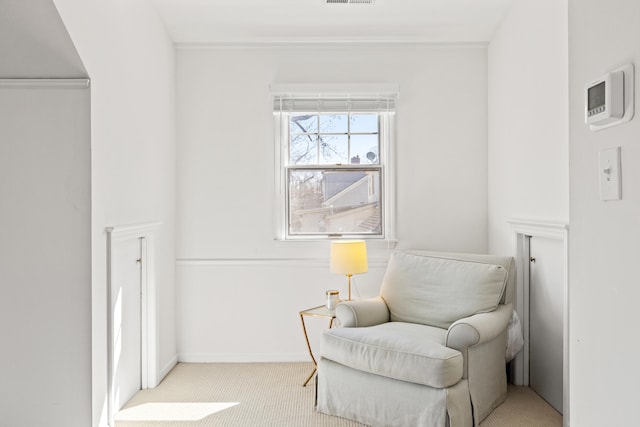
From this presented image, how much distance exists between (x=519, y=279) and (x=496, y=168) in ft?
2.96

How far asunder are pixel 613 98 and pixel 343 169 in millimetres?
3043

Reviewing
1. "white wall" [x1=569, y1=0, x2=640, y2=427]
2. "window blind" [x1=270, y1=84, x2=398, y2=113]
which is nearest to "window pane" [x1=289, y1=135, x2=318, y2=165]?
"window blind" [x1=270, y1=84, x2=398, y2=113]

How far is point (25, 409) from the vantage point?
2.48m

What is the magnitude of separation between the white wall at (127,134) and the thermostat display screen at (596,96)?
6.91 feet

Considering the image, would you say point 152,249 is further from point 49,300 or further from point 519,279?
point 519,279

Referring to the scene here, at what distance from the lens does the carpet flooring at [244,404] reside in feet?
9.49

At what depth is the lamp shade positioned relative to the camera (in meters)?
3.61

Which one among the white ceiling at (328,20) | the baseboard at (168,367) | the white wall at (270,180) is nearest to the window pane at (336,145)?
A: the white wall at (270,180)

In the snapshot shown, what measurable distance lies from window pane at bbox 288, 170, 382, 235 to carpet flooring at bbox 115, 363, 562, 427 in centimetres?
114

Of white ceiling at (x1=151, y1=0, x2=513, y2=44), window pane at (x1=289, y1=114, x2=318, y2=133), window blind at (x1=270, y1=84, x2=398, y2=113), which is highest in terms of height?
white ceiling at (x1=151, y1=0, x2=513, y2=44)

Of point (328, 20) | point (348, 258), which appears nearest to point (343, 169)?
point (348, 258)

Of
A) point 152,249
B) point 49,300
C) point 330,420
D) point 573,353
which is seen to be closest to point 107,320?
point 49,300

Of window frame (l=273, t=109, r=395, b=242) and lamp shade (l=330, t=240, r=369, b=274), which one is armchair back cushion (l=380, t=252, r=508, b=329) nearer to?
lamp shade (l=330, t=240, r=369, b=274)

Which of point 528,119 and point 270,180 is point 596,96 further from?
point 270,180
